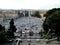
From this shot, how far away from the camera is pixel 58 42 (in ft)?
78.5

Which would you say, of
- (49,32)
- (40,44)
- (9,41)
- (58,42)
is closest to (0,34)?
(9,41)

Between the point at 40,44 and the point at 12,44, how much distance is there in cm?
286

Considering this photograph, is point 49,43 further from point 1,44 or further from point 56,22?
point 1,44

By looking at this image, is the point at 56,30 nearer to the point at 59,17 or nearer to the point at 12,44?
the point at 59,17

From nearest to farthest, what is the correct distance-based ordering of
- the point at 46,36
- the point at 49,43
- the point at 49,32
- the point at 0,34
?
the point at 0,34 → the point at 49,43 → the point at 46,36 → the point at 49,32

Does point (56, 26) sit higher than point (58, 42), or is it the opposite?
point (56, 26)

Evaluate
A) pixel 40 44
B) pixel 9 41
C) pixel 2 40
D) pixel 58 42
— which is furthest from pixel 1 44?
pixel 58 42

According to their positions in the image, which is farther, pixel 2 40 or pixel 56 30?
pixel 56 30

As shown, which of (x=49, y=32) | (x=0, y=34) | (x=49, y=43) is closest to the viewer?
(x=0, y=34)

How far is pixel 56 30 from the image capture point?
989 inches

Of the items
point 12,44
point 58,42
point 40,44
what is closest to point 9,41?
point 12,44

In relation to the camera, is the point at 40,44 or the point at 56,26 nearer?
the point at 40,44

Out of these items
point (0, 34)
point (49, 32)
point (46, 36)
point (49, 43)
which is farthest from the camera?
point (49, 32)

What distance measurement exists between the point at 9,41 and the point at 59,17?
6088 mm
